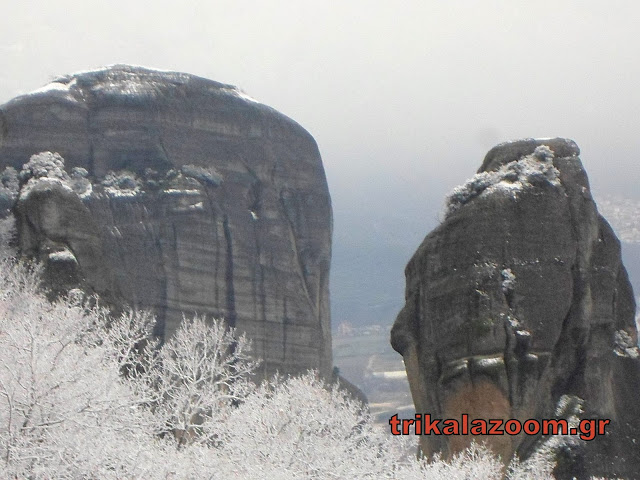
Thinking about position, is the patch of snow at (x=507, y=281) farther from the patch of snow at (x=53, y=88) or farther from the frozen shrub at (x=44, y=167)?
the patch of snow at (x=53, y=88)

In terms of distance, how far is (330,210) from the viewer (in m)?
116

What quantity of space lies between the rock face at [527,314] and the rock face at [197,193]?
5647 centimetres

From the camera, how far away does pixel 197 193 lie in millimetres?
105500

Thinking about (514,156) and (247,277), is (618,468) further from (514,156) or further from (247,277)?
(247,277)

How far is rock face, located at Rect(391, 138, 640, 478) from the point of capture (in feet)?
123

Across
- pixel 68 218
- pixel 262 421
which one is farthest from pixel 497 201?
pixel 68 218

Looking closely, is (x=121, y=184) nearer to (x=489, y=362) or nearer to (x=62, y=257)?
(x=62, y=257)

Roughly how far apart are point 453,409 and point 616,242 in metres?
8.67

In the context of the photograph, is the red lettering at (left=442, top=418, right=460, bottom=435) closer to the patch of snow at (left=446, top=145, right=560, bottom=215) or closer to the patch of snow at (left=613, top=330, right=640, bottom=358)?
the patch of snow at (left=613, top=330, right=640, bottom=358)

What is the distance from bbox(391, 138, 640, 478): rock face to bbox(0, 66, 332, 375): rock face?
56469 millimetres

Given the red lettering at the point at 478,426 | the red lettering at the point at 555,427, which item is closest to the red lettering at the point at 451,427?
the red lettering at the point at 478,426

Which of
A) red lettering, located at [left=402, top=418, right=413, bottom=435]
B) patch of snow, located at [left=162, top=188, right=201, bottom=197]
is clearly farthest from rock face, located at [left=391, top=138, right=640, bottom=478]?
patch of snow, located at [left=162, top=188, right=201, bottom=197]

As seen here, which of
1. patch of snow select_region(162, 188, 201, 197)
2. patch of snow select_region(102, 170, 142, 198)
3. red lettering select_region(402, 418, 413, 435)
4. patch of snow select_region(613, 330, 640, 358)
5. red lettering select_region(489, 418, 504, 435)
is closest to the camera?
red lettering select_region(489, 418, 504, 435)

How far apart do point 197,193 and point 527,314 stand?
228ft
